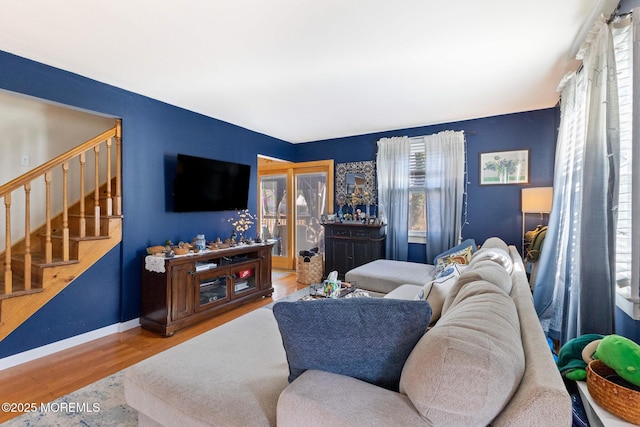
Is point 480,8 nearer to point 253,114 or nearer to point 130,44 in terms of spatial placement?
point 130,44

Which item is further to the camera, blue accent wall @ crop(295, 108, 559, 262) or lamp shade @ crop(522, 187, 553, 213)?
blue accent wall @ crop(295, 108, 559, 262)

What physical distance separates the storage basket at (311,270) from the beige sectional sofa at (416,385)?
10.5 ft

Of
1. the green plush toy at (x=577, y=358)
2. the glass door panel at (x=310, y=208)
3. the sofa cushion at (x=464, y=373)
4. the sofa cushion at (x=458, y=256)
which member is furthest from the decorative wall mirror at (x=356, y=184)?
the sofa cushion at (x=464, y=373)

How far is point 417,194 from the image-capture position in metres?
4.40

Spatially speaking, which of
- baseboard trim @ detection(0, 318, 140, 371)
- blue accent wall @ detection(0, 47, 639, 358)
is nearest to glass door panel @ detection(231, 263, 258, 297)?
blue accent wall @ detection(0, 47, 639, 358)

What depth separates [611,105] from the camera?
1.59 metres

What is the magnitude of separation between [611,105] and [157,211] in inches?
152

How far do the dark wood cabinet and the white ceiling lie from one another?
5.99 feet

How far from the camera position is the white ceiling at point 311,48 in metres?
1.75

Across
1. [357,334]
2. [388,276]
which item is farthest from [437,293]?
[388,276]

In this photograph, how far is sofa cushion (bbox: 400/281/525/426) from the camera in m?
0.75

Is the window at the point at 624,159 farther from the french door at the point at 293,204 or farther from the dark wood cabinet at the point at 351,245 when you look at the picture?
the french door at the point at 293,204

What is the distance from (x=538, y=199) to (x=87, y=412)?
14.2 feet

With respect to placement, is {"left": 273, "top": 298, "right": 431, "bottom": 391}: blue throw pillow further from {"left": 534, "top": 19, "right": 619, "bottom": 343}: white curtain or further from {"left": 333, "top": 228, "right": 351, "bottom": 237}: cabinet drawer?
{"left": 333, "top": 228, "right": 351, "bottom": 237}: cabinet drawer
